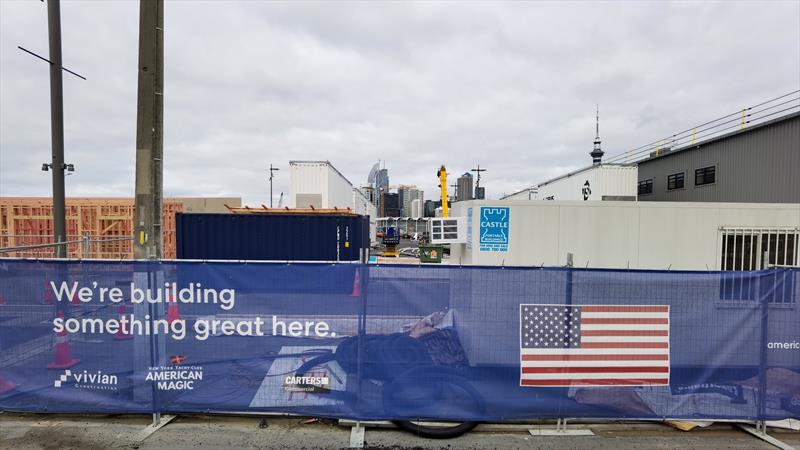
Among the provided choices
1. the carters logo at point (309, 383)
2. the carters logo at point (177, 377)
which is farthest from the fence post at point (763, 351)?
the carters logo at point (177, 377)

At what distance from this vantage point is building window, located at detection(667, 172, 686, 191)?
1866cm

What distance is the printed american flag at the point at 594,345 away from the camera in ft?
14.4

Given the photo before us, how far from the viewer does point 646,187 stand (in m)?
22.0

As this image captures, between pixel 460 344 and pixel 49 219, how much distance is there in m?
→ 21.3

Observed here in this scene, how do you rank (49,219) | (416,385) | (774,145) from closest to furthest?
(416,385)
(774,145)
(49,219)

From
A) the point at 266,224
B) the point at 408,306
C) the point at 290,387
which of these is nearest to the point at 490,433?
the point at 408,306

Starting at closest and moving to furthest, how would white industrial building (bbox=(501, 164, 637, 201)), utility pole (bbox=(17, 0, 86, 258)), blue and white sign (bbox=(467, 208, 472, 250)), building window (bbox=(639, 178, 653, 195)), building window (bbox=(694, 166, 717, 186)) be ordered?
utility pole (bbox=(17, 0, 86, 258)) < blue and white sign (bbox=(467, 208, 472, 250)) < building window (bbox=(694, 166, 717, 186)) < white industrial building (bbox=(501, 164, 637, 201)) < building window (bbox=(639, 178, 653, 195))

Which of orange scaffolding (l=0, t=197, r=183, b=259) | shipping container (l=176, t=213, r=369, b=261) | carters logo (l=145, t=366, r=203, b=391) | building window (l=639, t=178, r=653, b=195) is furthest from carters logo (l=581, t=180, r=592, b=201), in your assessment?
orange scaffolding (l=0, t=197, r=183, b=259)

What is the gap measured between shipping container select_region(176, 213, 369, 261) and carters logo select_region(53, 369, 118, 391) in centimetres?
903

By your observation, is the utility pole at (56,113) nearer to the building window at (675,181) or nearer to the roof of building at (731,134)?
the roof of building at (731,134)

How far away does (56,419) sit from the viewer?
4566 millimetres

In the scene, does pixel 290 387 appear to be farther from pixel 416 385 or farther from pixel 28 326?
pixel 28 326

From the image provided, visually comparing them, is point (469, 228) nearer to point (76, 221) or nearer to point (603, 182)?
point (603, 182)

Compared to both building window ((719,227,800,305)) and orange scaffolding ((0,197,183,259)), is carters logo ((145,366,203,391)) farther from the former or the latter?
orange scaffolding ((0,197,183,259))
